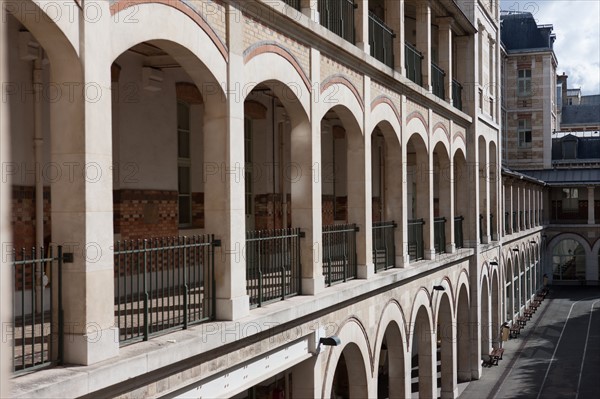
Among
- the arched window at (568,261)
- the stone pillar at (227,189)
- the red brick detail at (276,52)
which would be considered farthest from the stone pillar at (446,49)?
the arched window at (568,261)

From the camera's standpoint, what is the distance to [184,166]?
474 inches

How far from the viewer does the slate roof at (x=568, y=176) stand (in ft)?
151

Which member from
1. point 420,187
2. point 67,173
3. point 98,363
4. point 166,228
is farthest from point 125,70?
point 420,187

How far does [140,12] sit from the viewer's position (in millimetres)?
6645

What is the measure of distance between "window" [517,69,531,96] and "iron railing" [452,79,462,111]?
2794cm

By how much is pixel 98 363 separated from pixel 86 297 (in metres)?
0.57

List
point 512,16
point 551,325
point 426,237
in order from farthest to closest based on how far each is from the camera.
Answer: point 512,16
point 551,325
point 426,237

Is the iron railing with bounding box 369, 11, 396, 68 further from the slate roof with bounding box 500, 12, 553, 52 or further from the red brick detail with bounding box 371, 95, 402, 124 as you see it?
the slate roof with bounding box 500, 12, 553, 52

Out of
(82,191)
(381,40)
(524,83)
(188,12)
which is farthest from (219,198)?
(524,83)

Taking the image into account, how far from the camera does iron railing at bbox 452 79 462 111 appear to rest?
21.4 m

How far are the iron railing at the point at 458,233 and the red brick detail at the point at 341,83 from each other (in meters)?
10.1

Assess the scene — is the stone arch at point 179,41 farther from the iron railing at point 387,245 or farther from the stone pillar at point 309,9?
the iron railing at point 387,245

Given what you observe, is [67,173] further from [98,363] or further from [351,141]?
[351,141]

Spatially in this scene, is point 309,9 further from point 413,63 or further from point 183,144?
point 413,63
